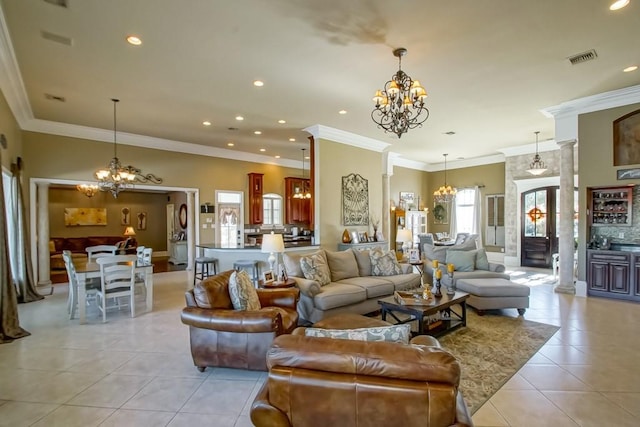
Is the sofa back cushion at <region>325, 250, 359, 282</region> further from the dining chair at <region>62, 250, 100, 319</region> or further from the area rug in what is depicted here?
the dining chair at <region>62, 250, 100, 319</region>

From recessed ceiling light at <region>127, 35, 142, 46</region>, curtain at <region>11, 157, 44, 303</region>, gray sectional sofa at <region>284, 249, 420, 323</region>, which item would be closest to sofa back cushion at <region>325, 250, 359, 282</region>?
gray sectional sofa at <region>284, 249, 420, 323</region>

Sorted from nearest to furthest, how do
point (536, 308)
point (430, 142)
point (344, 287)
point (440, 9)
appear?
point (440, 9) < point (344, 287) < point (536, 308) < point (430, 142)

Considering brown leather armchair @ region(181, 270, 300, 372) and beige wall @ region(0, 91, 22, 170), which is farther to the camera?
beige wall @ region(0, 91, 22, 170)

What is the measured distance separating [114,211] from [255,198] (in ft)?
19.6

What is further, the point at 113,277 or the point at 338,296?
the point at 113,277

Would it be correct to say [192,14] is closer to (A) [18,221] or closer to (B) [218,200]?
(A) [18,221]

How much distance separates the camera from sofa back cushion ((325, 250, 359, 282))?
5.09 meters

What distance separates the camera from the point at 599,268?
5801 millimetres

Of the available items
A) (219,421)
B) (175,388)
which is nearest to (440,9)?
(219,421)

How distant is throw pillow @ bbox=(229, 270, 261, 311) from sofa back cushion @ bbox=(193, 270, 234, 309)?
0.07m

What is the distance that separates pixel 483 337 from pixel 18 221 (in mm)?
7737

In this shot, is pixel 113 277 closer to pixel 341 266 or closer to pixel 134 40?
pixel 134 40

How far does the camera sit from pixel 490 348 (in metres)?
3.67

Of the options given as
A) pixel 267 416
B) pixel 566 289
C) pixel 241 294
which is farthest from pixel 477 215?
pixel 267 416
